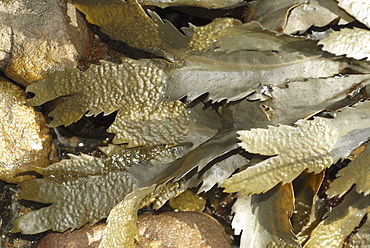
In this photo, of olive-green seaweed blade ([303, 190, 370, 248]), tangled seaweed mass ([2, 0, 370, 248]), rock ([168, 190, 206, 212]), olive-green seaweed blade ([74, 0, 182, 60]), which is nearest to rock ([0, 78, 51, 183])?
tangled seaweed mass ([2, 0, 370, 248])

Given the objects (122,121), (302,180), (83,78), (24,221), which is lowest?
(24,221)

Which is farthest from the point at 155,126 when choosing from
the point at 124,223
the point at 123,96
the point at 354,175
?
the point at 354,175

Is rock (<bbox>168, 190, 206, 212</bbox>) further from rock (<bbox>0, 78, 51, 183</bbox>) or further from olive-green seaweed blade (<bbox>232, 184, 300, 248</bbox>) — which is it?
rock (<bbox>0, 78, 51, 183</bbox>)

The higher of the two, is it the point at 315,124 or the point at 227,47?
the point at 227,47

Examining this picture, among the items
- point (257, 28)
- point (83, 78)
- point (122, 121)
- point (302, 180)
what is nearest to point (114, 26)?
point (83, 78)

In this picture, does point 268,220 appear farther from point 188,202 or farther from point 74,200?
point 74,200

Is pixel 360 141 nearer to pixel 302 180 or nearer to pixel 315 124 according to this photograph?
pixel 315 124
